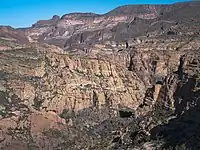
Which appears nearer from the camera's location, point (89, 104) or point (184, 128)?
point (184, 128)

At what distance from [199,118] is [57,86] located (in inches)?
3628

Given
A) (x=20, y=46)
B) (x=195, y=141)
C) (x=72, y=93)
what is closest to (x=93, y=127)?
(x=72, y=93)

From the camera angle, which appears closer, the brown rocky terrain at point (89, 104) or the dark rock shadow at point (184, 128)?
the dark rock shadow at point (184, 128)

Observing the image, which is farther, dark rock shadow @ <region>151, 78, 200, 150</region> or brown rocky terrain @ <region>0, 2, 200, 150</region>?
brown rocky terrain @ <region>0, 2, 200, 150</region>

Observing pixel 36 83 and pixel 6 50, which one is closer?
pixel 36 83

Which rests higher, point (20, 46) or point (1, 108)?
point (20, 46)

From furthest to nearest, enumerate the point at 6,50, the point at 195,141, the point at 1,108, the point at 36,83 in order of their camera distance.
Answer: the point at 6,50 → the point at 36,83 → the point at 1,108 → the point at 195,141

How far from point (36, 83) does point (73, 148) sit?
172ft

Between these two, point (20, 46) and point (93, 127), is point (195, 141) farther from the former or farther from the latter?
point (20, 46)

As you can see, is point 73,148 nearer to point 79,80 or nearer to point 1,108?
point 1,108

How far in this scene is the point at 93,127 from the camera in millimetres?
147625

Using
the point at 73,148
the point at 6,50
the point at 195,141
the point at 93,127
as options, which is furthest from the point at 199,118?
the point at 6,50

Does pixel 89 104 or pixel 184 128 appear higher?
pixel 184 128

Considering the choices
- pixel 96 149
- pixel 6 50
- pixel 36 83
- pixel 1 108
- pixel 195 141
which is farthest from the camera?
pixel 6 50
